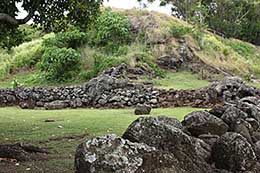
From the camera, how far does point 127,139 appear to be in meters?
7.10

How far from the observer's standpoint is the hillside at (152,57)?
26186 millimetres

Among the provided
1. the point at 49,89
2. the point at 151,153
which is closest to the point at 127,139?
the point at 151,153

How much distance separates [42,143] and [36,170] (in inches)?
117

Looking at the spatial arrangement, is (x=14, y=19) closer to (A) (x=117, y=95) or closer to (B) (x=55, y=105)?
(B) (x=55, y=105)

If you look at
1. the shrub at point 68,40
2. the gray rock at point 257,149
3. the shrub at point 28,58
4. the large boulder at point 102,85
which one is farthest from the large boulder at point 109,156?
the shrub at point 28,58

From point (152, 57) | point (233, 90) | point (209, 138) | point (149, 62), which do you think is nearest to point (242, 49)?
point (152, 57)

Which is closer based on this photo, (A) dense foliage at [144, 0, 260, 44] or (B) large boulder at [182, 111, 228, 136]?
(B) large boulder at [182, 111, 228, 136]

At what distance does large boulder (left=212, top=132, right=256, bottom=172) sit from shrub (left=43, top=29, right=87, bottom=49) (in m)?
21.1

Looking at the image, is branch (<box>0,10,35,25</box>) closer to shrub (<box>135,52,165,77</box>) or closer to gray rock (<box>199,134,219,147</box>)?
gray rock (<box>199,134,219,147</box>)

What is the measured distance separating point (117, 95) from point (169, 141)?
14.3m

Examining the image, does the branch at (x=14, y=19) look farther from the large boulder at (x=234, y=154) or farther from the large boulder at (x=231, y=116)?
the large boulder at (x=234, y=154)

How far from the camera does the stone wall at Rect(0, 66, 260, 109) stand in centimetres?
2005

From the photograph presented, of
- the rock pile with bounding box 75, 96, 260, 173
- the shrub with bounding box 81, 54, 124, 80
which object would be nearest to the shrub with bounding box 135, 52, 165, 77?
the shrub with bounding box 81, 54, 124, 80

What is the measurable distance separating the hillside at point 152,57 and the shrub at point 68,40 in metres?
0.38
